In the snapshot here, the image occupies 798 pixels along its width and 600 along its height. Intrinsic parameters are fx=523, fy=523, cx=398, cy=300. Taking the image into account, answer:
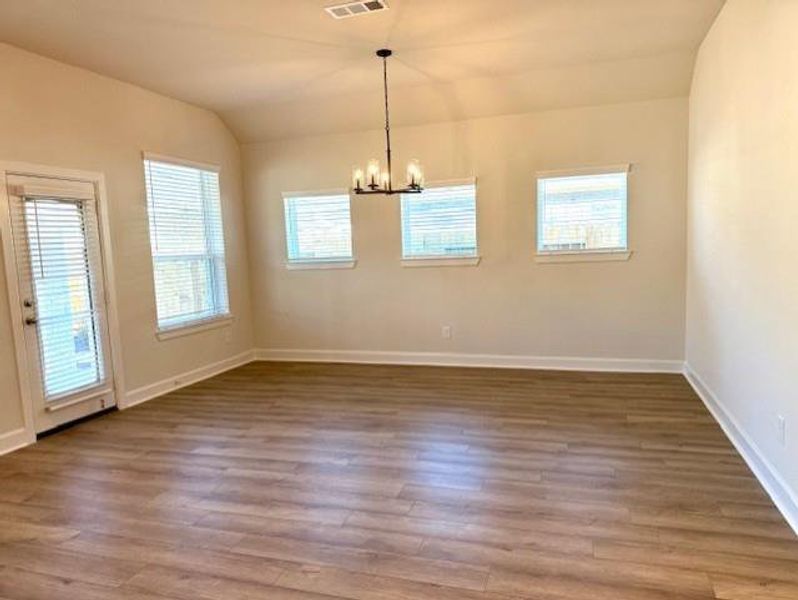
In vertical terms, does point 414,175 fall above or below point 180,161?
below

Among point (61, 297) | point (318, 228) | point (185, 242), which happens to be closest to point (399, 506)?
point (61, 297)

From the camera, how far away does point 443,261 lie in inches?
229

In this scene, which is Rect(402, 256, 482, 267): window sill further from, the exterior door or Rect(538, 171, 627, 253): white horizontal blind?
the exterior door

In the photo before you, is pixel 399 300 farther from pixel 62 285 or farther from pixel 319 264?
pixel 62 285

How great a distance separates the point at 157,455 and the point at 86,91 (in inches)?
121

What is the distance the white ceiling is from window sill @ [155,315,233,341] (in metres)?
2.30

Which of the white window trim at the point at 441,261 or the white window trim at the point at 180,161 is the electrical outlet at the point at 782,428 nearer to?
the white window trim at the point at 441,261

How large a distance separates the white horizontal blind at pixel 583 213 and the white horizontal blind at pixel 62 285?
14.0 feet

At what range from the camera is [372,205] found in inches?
236

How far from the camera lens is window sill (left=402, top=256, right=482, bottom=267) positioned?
5.72 metres

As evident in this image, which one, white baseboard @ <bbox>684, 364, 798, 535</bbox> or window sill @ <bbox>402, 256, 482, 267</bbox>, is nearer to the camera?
white baseboard @ <bbox>684, 364, 798, 535</bbox>

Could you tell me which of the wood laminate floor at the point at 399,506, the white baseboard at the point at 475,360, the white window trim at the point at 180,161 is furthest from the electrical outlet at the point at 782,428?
the white window trim at the point at 180,161

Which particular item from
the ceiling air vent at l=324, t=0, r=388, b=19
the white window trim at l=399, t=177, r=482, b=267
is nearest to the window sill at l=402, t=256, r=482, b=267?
the white window trim at l=399, t=177, r=482, b=267

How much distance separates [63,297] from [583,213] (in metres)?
4.81
